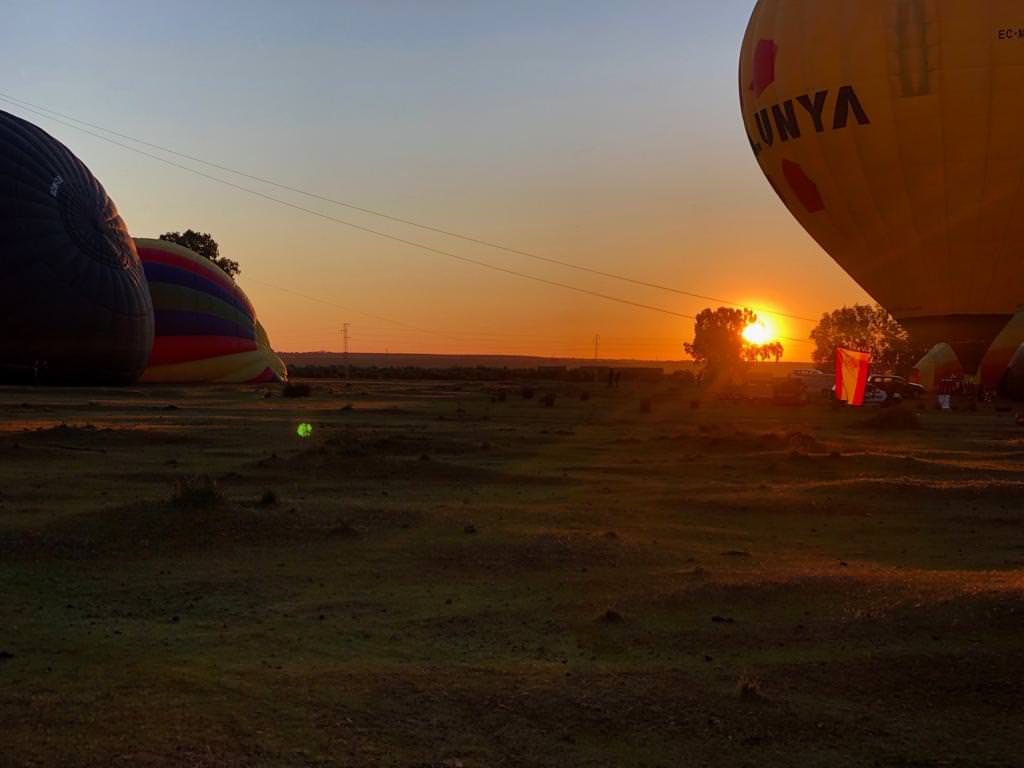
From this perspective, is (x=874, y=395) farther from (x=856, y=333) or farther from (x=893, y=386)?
(x=856, y=333)

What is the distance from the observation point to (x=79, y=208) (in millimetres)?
40281

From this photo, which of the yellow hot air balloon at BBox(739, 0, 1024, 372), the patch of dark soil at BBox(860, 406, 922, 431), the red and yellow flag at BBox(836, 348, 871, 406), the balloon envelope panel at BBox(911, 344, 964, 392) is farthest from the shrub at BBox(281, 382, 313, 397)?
the balloon envelope panel at BBox(911, 344, 964, 392)

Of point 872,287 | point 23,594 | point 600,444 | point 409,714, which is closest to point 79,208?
point 600,444

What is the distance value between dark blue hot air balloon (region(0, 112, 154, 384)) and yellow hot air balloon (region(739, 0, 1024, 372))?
26334 mm

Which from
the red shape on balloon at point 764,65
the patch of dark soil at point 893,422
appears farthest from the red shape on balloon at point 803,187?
the patch of dark soil at point 893,422

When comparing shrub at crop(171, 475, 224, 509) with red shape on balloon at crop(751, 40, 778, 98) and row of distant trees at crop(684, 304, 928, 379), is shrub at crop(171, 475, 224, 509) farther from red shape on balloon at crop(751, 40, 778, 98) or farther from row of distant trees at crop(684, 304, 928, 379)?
row of distant trees at crop(684, 304, 928, 379)

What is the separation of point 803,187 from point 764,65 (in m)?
4.55

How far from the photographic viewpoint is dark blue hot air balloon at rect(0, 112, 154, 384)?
37.1 metres

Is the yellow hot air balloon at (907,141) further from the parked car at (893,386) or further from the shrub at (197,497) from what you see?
the shrub at (197,497)

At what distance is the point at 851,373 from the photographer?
3412cm

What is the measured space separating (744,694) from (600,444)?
18895mm

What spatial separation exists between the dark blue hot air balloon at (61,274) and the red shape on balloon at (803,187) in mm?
26820

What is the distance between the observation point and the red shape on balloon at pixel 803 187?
3588 centimetres

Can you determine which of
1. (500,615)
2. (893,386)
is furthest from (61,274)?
(893,386)
